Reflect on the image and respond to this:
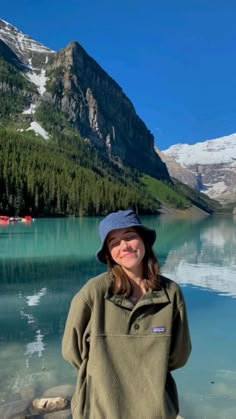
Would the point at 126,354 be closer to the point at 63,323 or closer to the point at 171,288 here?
the point at 171,288

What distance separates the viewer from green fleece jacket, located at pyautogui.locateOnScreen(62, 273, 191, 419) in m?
3.25

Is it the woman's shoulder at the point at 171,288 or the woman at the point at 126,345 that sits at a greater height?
the woman's shoulder at the point at 171,288

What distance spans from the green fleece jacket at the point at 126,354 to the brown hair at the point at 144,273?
62mm

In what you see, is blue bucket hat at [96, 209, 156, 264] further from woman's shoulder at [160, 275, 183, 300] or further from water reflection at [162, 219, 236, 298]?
water reflection at [162, 219, 236, 298]

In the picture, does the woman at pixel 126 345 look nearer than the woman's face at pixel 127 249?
Yes

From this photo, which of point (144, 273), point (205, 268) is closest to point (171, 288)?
point (144, 273)

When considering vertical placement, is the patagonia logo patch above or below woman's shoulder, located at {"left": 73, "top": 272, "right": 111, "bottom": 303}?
below

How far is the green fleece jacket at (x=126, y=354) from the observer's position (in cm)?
325

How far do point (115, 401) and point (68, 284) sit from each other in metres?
19.3

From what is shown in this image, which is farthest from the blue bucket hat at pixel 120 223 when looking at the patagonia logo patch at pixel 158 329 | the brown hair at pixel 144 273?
the patagonia logo patch at pixel 158 329

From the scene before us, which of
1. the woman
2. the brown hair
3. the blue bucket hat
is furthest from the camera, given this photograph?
the blue bucket hat

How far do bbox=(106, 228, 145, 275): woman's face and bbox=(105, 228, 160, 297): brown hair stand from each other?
5cm

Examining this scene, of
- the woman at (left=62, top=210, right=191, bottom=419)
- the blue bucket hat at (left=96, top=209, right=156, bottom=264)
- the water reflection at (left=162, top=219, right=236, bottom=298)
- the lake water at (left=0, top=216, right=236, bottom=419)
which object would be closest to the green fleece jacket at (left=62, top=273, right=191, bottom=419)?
the woman at (left=62, top=210, right=191, bottom=419)

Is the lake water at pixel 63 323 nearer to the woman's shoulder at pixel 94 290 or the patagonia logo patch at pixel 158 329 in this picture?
the patagonia logo patch at pixel 158 329
